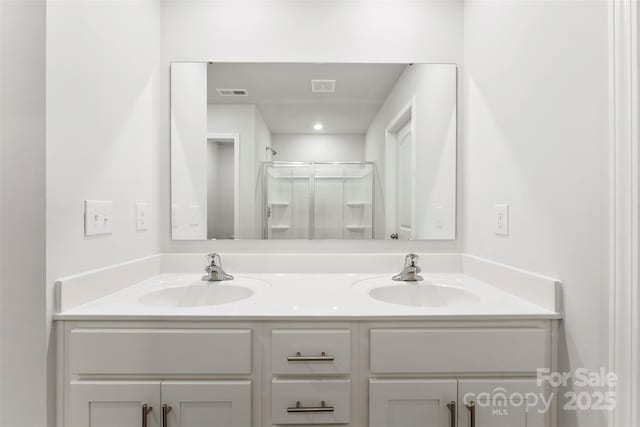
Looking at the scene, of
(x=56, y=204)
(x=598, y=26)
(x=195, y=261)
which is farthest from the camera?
(x=195, y=261)

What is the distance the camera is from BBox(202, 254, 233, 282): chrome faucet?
141 centimetres

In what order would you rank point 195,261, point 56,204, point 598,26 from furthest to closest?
point 195,261
point 56,204
point 598,26

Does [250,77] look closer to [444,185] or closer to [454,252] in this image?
[444,185]

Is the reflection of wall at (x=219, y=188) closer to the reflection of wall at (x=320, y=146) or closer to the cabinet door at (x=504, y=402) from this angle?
the reflection of wall at (x=320, y=146)

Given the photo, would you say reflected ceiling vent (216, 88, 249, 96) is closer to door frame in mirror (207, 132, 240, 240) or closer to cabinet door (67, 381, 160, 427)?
door frame in mirror (207, 132, 240, 240)

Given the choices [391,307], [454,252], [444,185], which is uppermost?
[444,185]

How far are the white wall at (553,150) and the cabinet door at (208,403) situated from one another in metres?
0.94

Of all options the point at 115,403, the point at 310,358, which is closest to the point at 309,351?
the point at 310,358

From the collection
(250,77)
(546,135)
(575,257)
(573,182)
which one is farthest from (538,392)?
(250,77)

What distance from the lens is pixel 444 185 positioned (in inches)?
62.6

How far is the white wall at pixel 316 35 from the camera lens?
1554mm

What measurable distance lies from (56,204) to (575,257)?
147 centimetres

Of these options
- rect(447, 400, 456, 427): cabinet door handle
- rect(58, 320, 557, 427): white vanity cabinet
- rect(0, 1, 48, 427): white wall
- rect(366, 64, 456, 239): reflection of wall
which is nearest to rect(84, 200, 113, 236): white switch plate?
rect(0, 1, 48, 427): white wall

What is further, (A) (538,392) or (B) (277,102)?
(B) (277,102)
